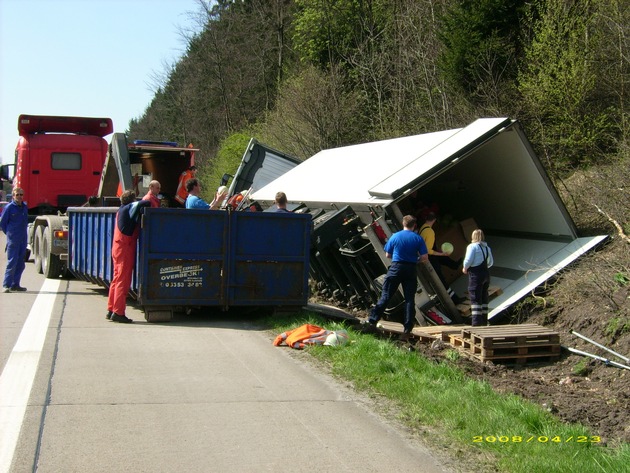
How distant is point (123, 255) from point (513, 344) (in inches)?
214

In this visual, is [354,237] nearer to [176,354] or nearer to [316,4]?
[176,354]

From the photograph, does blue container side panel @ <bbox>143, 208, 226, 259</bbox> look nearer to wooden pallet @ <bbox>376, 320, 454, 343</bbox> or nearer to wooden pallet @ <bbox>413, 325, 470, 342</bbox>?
wooden pallet @ <bbox>376, 320, 454, 343</bbox>

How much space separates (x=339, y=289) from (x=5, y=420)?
306 inches

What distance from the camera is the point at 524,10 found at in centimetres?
1959

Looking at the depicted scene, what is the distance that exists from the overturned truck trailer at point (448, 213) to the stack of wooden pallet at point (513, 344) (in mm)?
1608

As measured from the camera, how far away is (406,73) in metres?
26.0

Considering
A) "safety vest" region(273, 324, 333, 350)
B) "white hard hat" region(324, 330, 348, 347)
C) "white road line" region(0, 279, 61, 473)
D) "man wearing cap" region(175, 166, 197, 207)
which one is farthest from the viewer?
"man wearing cap" region(175, 166, 197, 207)

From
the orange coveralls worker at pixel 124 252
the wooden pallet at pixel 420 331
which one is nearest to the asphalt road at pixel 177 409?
the orange coveralls worker at pixel 124 252

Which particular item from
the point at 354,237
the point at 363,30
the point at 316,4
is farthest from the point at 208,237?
the point at 316,4

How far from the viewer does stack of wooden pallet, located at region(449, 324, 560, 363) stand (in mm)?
8859

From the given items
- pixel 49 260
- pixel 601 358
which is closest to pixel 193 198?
pixel 49 260

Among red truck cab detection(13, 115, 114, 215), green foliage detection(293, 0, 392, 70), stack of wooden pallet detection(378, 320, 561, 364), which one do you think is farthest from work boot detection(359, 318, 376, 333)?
green foliage detection(293, 0, 392, 70)

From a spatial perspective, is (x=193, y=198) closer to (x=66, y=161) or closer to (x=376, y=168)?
(x=376, y=168)

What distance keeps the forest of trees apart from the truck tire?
10724 millimetres
